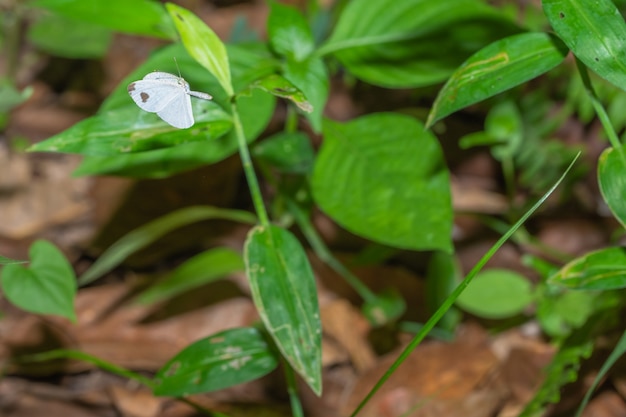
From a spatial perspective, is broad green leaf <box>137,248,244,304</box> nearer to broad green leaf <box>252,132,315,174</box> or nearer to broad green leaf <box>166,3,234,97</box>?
broad green leaf <box>252,132,315,174</box>

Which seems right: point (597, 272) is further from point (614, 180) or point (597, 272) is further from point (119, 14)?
point (119, 14)

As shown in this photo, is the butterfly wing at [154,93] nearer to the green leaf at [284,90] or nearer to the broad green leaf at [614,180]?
the green leaf at [284,90]

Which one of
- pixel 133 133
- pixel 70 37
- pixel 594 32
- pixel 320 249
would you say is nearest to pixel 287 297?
pixel 133 133

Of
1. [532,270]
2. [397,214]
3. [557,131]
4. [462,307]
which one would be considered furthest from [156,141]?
[557,131]

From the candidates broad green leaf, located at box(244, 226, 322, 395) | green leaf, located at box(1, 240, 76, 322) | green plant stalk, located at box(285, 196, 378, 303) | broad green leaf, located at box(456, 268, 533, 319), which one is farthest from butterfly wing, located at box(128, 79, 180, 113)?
broad green leaf, located at box(456, 268, 533, 319)

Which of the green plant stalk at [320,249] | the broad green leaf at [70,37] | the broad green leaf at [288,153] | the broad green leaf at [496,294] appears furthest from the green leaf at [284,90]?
the broad green leaf at [70,37]

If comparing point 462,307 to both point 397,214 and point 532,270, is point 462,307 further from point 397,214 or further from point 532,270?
point 397,214
